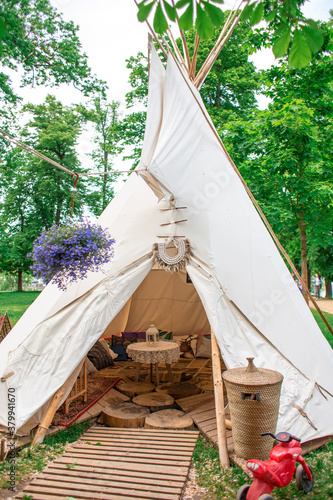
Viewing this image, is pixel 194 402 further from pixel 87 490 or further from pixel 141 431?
pixel 87 490

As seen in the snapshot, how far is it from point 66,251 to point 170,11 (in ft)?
7.62

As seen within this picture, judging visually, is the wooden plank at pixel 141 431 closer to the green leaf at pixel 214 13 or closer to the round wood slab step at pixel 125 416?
the round wood slab step at pixel 125 416

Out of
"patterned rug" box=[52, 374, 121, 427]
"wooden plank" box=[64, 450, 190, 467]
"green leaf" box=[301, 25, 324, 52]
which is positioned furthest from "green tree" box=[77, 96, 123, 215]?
"green leaf" box=[301, 25, 324, 52]

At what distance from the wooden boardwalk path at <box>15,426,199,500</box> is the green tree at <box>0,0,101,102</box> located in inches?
342

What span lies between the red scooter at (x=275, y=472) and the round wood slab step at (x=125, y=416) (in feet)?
5.96

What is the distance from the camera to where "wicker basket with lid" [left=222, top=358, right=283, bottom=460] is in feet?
9.79

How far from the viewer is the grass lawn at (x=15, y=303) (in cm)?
1230

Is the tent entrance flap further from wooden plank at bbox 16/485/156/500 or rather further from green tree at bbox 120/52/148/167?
green tree at bbox 120/52/148/167

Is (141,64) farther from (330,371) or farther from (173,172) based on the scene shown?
(330,371)

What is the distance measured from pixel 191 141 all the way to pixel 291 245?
792 centimetres

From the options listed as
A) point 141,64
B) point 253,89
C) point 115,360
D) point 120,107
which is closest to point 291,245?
point 253,89

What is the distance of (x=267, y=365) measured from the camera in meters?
3.63

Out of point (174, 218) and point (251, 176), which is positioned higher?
point (251, 176)

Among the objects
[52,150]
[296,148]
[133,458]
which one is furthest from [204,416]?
[52,150]
